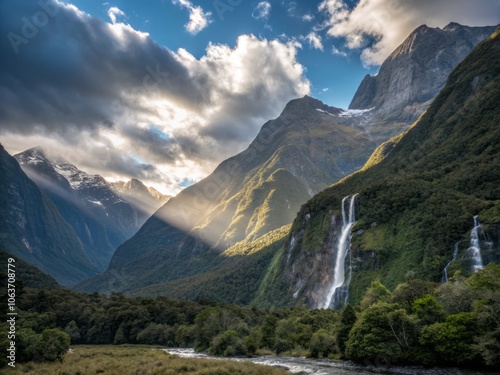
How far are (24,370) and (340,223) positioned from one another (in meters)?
163

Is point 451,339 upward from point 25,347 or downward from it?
upward

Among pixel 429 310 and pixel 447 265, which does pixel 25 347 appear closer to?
pixel 429 310

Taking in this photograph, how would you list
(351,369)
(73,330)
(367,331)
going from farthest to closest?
(73,330) → (367,331) → (351,369)

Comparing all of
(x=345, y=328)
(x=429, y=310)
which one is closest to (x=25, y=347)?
(x=345, y=328)

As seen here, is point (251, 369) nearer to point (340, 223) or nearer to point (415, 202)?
point (415, 202)

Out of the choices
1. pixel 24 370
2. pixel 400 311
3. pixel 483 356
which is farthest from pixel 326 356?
pixel 24 370

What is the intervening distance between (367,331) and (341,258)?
386ft

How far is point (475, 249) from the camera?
116062 mm

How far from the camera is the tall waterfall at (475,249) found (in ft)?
365

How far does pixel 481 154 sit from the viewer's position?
16888 cm

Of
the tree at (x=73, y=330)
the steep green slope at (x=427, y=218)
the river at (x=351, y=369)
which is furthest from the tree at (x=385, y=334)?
the tree at (x=73, y=330)

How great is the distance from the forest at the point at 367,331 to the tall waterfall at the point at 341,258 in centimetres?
3818

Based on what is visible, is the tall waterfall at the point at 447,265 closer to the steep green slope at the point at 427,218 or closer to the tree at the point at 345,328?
the steep green slope at the point at 427,218

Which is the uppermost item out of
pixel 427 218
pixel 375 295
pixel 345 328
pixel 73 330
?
pixel 427 218
